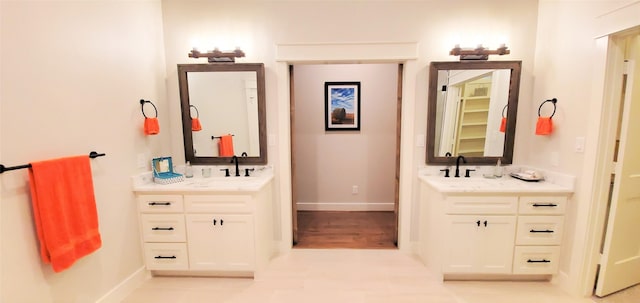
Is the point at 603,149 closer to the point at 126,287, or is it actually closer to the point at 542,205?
the point at 542,205

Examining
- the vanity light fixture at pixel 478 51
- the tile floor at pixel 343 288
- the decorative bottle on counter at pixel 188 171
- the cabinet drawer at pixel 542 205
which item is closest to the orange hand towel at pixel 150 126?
the decorative bottle on counter at pixel 188 171

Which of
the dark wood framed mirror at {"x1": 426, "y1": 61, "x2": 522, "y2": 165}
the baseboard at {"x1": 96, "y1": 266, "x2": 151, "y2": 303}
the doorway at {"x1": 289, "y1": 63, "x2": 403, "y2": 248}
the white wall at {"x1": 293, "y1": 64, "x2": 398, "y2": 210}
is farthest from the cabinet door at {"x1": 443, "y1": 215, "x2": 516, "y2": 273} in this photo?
the baseboard at {"x1": 96, "y1": 266, "x2": 151, "y2": 303}

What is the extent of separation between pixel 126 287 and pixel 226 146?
147cm

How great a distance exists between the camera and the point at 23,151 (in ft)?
→ 4.67

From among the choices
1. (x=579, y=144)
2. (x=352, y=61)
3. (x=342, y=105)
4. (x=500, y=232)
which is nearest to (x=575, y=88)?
(x=579, y=144)

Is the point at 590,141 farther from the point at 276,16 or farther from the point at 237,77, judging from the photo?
the point at 237,77

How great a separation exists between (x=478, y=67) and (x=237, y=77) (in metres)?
2.44

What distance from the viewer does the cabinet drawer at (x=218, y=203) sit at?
2221 mm

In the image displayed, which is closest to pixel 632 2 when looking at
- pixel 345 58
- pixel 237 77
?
pixel 345 58

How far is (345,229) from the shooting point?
3.42 metres

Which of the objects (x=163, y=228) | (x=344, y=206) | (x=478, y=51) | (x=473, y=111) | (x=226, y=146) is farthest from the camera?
(x=344, y=206)

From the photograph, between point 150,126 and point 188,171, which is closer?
point 150,126

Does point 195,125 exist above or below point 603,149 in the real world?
above

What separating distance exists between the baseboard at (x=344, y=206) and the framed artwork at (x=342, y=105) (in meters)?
1.23
